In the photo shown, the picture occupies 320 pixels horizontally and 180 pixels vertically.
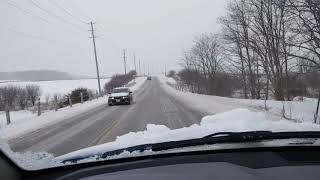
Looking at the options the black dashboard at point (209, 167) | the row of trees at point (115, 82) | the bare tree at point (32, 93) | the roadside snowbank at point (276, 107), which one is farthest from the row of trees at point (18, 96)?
the row of trees at point (115, 82)

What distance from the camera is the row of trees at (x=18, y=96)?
26703 millimetres

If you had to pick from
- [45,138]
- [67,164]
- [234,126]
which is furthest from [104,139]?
[67,164]

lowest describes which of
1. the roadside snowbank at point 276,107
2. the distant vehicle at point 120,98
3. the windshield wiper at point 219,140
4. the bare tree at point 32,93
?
the roadside snowbank at point 276,107

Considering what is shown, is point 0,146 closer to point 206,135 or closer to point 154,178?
point 154,178

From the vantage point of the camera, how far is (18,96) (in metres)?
32.5

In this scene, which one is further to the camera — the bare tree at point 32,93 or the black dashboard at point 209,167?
the bare tree at point 32,93

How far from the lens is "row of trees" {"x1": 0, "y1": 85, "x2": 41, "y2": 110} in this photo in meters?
26.7

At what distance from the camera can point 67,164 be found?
2998 mm

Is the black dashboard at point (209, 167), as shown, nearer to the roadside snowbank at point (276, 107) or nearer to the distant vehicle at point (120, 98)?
the roadside snowbank at point (276, 107)

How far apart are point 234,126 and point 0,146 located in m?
1.94

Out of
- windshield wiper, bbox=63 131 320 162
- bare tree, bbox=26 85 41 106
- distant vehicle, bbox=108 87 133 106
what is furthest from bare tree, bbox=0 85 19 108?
windshield wiper, bbox=63 131 320 162

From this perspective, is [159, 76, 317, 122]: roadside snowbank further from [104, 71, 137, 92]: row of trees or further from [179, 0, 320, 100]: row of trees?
[104, 71, 137, 92]: row of trees

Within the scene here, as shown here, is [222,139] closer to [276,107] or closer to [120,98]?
[276,107]

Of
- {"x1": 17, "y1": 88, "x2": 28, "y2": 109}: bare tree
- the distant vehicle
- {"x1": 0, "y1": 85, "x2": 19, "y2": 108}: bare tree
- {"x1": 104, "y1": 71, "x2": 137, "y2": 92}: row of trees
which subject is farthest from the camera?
{"x1": 104, "y1": 71, "x2": 137, "y2": 92}: row of trees
